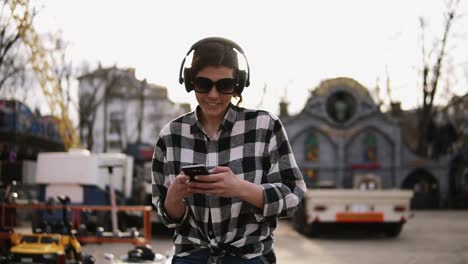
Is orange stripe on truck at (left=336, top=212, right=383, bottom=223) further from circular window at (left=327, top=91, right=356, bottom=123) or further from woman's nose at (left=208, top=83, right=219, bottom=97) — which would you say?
circular window at (left=327, top=91, right=356, bottom=123)

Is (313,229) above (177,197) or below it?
below

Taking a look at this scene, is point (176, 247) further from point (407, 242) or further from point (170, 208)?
point (407, 242)

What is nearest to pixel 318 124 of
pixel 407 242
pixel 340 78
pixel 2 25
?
pixel 340 78

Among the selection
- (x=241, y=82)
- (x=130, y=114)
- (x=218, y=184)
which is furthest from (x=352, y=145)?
(x=130, y=114)

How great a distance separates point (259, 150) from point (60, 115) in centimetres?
2752

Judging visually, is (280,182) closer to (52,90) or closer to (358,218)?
(358,218)

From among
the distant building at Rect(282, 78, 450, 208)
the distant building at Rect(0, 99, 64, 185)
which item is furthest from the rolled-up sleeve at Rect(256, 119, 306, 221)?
the distant building at Rect(282, 78, 450, 208)

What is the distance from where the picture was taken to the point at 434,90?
4203cm

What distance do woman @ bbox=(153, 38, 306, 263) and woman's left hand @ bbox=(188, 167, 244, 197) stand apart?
0.37 feet

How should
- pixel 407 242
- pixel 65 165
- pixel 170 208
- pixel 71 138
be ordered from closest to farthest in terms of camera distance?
pixel 170 208, pixel 407 242, pixel 65 165, pixel 71 138

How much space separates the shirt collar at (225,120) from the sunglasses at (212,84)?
0.08 m

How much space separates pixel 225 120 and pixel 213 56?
9.7 inches

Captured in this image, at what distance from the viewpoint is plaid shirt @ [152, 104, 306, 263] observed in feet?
6.97

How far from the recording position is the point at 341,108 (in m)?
37.9
